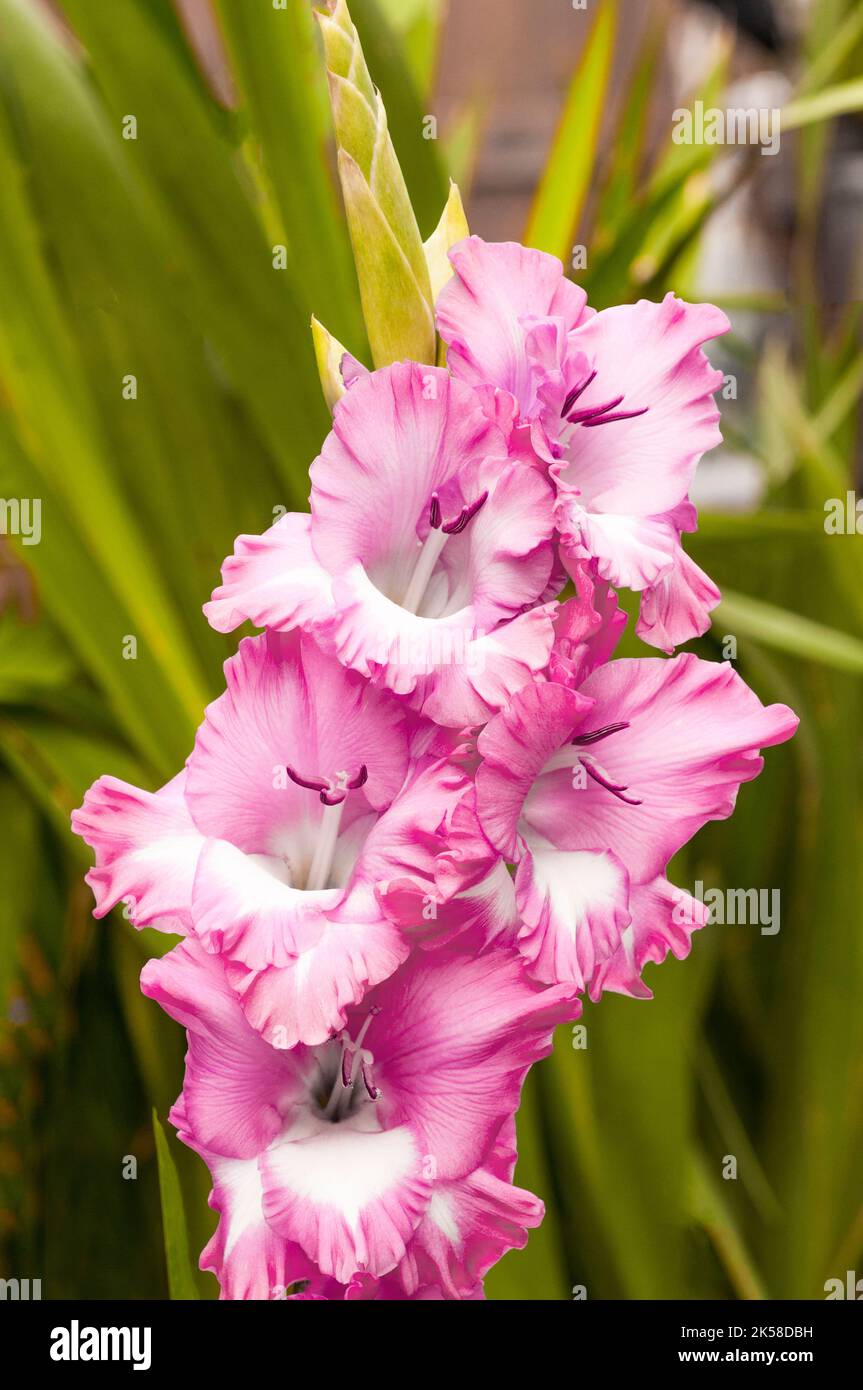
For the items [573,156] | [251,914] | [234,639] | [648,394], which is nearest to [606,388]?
[648,394]

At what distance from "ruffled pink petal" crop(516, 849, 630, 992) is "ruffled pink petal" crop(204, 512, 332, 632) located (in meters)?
0.06

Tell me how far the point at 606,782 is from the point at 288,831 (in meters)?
0.06

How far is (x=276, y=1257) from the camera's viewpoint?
0.19 meters

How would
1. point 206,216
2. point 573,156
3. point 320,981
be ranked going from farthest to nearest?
point 573,156 → point 206,216 → point 320,981

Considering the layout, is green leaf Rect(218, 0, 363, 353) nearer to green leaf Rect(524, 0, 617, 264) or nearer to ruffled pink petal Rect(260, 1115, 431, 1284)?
green leaf Rect(524, 0, 617, 264)

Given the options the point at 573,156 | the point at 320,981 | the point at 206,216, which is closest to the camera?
the point at 320,981

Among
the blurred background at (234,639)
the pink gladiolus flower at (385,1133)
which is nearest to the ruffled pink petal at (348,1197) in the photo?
the pink gladiolus flower at (385,1133)

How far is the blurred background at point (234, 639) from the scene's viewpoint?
41 cm

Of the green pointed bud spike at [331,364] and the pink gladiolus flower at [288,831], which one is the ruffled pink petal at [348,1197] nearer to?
the pink gladiolus flower at [288,831]

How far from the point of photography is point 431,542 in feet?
0.69

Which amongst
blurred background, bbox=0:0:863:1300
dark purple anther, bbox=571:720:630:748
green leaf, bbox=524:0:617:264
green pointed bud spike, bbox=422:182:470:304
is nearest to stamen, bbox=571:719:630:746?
dark purple anther, bbox=571:720:630:748

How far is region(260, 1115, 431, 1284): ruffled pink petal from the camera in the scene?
19 centimetres

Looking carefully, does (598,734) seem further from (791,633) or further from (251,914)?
(791,633)

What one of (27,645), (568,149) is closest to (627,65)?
(568,149)
